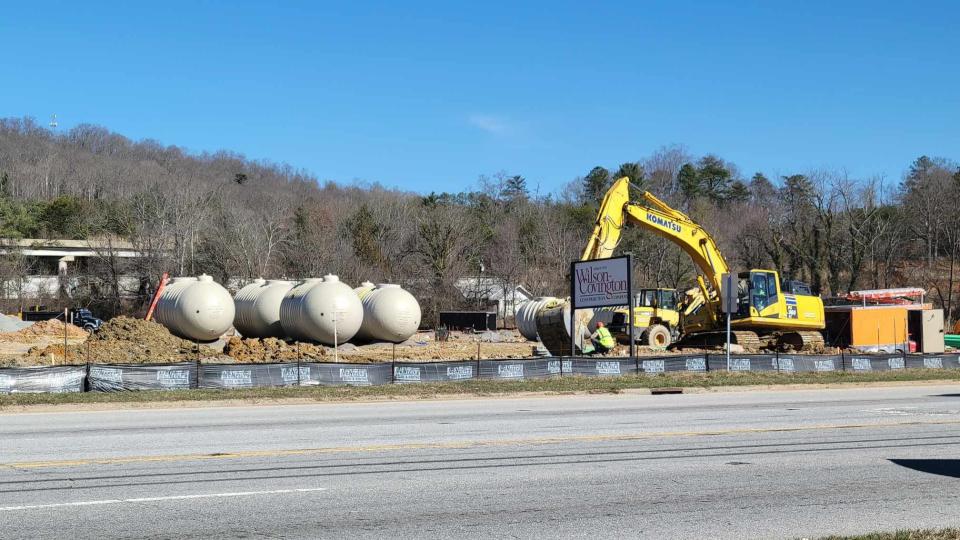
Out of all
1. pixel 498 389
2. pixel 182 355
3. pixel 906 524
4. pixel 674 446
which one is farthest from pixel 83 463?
pixel 182 355

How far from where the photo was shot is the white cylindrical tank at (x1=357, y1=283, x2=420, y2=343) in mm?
45469

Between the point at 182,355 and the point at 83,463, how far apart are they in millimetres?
26281

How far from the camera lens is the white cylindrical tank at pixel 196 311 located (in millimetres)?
44875

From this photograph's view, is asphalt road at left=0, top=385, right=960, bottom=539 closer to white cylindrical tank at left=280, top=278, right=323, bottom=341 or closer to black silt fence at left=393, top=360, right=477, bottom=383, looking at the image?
black silt fence at left=393, top=360, right=477, bottom=383

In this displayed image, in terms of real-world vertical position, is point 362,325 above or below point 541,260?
below

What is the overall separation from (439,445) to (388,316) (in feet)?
102

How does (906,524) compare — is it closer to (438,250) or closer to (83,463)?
(83,463)

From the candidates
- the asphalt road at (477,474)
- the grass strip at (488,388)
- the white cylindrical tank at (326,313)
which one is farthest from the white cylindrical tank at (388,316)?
the asphalt road at (477,474)

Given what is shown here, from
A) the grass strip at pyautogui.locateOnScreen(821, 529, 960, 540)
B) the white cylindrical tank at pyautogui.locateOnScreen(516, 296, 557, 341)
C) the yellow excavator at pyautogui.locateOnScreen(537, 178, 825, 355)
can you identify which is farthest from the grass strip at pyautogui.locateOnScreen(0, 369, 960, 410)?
the white cylindrical tank at pyautogui.locateOnScreen(516, 296, 557, 341)

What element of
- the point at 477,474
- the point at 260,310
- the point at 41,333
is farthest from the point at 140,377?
the point at 41,333

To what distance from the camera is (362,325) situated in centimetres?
4600

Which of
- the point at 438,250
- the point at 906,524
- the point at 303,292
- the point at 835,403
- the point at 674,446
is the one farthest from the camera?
the point at 438,250

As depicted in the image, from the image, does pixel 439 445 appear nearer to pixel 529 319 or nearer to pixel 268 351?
pixel 268 351

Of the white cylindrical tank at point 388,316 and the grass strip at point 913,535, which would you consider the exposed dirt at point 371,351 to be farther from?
the grass strip at point 913,535
